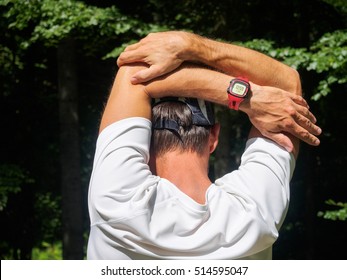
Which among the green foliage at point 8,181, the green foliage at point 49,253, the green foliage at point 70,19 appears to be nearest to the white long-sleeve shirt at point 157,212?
the green foliage at point 70,19

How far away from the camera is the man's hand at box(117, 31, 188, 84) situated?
82.4 inches

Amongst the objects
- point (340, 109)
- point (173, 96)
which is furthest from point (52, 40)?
point (173, 96)

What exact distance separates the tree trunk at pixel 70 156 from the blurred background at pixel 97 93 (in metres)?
0.02

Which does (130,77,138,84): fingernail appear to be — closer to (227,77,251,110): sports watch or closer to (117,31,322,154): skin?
(117,31,322,154): skin

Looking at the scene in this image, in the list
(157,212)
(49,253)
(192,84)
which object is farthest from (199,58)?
(49,253)

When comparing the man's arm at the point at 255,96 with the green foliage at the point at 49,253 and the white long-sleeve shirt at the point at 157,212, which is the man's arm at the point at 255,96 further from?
the green foliage at the point at 49,253

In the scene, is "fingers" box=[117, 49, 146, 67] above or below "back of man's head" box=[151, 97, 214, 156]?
above

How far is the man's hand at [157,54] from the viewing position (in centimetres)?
209

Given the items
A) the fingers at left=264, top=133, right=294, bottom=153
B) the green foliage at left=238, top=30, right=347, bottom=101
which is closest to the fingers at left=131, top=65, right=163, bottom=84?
the fingers at left=264, top=133, right=294, bottom=153

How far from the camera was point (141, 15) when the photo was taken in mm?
12562

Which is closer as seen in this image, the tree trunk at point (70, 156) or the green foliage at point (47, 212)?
the tree trunk at point (70, 156)

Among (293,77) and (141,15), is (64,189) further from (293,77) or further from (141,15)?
(293,77)

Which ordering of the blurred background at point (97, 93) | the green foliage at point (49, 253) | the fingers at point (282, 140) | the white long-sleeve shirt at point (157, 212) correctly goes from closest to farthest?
the white long-sleeve shirt at point (157, 212)
the fingers at point (282, 140)
the blurred background at point (97, 93)
the green foliage at point (49, 253)

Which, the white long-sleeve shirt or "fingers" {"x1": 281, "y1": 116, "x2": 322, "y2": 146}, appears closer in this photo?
the white long-sleeve shirt
